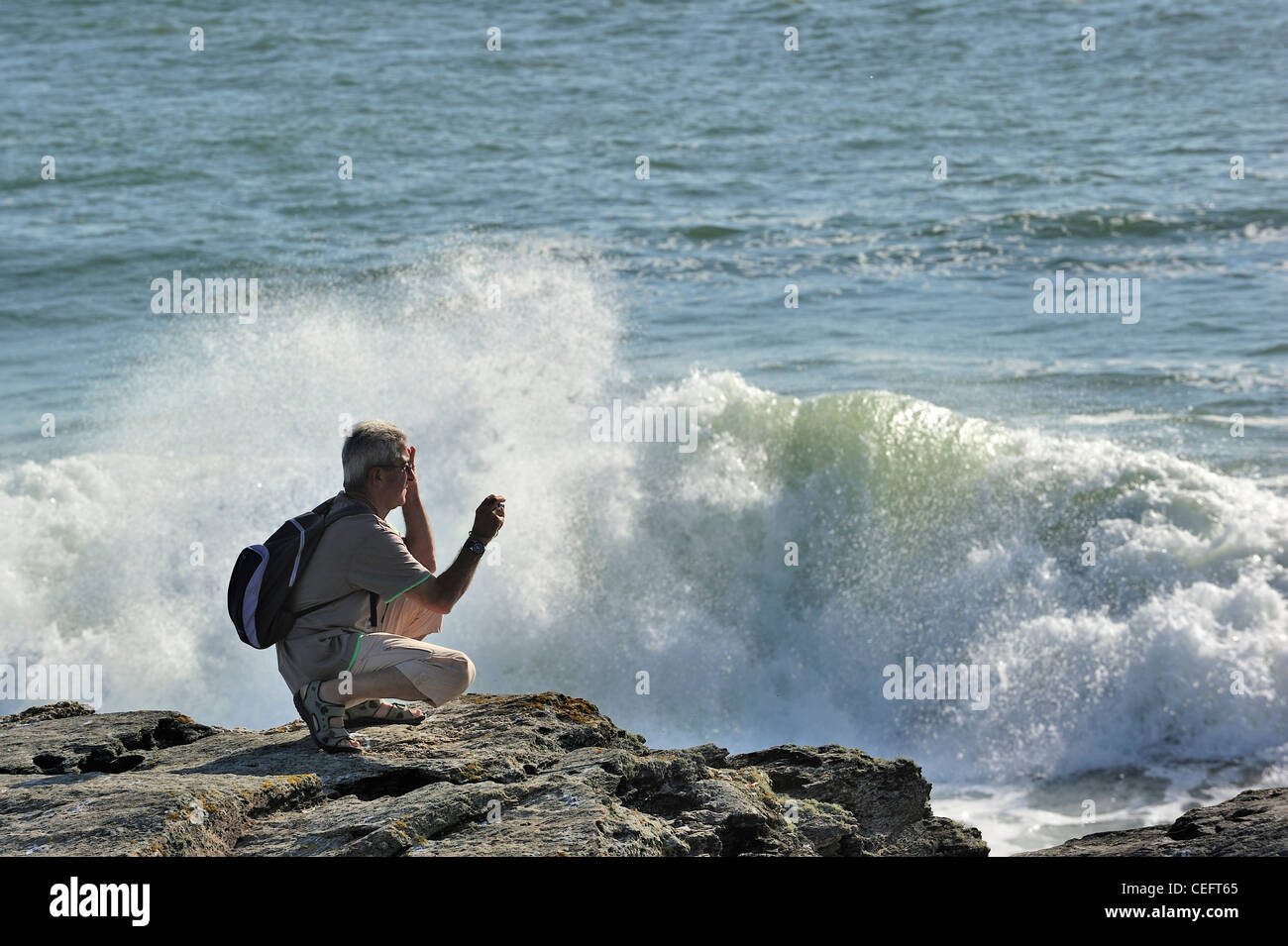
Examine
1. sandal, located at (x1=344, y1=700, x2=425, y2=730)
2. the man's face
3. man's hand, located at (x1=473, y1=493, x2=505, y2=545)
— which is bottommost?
sandal, located at (x1=344, y1=700, x2=425, y2=730)

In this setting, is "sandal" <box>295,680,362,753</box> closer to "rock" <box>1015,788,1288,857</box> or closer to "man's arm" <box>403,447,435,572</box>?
"man's arm" <box>403,447,435,572</box>

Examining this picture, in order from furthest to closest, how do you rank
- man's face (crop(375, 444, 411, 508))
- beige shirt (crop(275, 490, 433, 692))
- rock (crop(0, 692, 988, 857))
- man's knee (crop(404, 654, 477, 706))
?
1. man's knee (crop(404, 654, 477, 706))
2. man's face (crop(375, 444, 411, 508))
3. beige shirt (crop(275, 490, 433, 692))
4. rock (crop(0, 692, 988, 857))

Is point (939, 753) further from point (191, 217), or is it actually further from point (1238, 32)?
point (1238, 32)

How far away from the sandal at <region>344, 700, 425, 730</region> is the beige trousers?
0.10 meters

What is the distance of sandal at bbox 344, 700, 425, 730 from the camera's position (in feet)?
15.5

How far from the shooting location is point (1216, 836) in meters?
4.11

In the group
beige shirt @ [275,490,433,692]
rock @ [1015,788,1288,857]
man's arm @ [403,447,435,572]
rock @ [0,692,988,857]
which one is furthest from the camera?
man's arm @ [403,447,435,572]

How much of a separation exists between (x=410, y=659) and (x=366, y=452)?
69 centimetres

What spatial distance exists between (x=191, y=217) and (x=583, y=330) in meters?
6.35

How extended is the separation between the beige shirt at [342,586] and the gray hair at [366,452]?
0.08m

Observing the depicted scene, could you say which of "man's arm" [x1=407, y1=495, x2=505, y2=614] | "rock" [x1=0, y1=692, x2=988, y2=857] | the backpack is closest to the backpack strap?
the backpack

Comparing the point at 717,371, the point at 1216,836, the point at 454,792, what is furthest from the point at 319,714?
the point at 717,371

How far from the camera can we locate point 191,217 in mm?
17344
